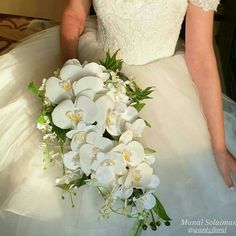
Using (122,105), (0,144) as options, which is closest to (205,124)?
(122,105)

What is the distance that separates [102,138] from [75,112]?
0.21ft

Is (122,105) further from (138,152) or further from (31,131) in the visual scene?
(31,131)

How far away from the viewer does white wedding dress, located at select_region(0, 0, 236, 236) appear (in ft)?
2.81

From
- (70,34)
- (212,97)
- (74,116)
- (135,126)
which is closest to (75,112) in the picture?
(74,116)

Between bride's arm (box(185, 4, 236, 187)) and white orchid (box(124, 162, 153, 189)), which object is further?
bride's arm (box(185, 4, 236, 187))

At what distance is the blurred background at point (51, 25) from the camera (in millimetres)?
1628

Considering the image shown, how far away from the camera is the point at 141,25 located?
102 centimetres

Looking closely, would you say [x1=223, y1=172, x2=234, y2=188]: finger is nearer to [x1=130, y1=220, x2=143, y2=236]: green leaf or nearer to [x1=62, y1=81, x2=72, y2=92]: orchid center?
[x1=130, y1=220, x2=143, y2=236]: green leaf

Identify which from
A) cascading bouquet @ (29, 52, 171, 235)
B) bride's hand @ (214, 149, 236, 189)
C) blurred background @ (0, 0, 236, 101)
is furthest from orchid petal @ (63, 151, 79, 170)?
blurred background @ (0, 0, 236, 101)

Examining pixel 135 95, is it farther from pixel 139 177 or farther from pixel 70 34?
pixel 70 34

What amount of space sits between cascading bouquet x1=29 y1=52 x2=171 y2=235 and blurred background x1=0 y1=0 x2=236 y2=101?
2.60 feet

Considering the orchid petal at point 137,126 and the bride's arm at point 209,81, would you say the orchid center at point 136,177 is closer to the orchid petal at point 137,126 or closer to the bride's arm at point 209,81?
the orchid petal at point 137,126

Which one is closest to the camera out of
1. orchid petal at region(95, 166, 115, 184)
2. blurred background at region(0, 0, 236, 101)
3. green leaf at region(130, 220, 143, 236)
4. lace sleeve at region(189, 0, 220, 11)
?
orchid petal at region(95, 166, 115, 184)

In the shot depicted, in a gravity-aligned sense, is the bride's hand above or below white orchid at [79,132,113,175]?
below
